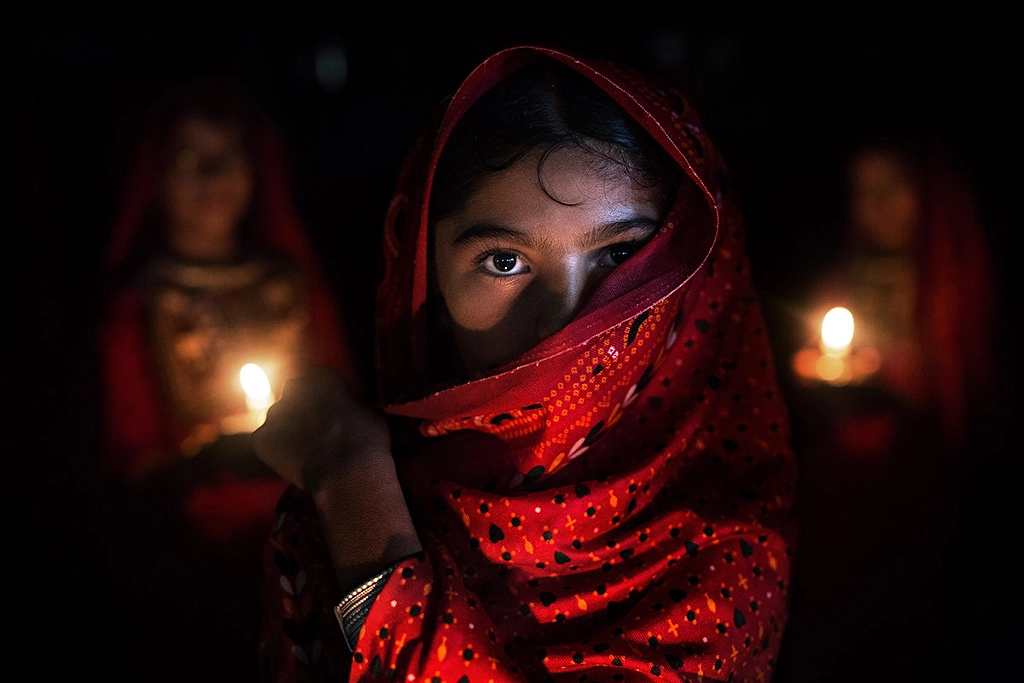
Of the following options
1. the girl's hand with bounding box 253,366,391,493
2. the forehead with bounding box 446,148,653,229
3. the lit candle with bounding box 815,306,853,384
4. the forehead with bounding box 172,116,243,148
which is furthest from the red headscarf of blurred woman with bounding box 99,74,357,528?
the lit candle with bounding box 815,306,853,384

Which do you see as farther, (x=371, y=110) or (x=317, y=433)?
(x=371, y=110)

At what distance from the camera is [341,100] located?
5.64 feet

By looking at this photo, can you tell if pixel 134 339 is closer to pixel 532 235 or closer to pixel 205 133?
pixel 205 133

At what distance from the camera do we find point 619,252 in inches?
39.3

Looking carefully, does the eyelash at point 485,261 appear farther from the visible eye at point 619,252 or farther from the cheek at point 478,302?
the visible eye at point 619,252

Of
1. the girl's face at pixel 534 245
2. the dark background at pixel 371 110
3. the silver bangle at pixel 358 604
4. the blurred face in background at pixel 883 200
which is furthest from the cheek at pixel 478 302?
the blurred face in background at pixel 883 200

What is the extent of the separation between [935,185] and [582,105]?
4.32 feet

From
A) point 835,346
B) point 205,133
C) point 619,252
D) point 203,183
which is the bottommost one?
point 835,346

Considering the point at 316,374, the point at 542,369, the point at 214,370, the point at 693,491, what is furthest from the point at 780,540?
the point at 214,370

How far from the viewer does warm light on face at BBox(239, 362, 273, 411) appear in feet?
3.68

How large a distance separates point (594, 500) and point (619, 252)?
37 centimetres

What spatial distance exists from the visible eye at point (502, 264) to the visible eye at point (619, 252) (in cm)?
12

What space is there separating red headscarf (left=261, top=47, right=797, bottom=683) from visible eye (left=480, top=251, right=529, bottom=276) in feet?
0.41

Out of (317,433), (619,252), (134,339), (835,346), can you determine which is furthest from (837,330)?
(134,339)
